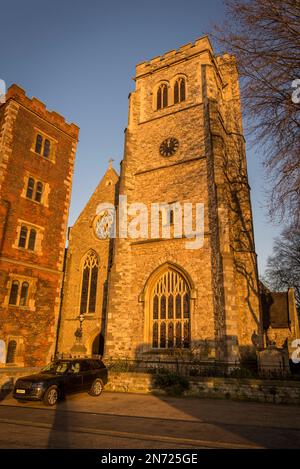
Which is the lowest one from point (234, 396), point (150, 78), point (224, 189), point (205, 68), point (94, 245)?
point (234, 396)

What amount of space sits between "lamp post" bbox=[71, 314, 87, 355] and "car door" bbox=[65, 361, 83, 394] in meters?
7.51

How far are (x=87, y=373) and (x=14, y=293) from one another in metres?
7.30

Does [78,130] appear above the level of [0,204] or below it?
above

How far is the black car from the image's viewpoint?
1000 centimetres

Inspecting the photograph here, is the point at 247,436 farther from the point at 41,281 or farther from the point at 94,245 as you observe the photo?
the point at 94,245

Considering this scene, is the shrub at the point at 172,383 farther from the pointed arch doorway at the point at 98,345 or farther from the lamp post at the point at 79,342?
the pointed arch doorway at the point at 98,345

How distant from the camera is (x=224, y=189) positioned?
17.2 meters

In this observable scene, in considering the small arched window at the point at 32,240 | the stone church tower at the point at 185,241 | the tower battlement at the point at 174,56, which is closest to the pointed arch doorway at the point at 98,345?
the stone church tower at the point at 185,241

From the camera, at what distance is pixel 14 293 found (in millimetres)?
A: 16969
